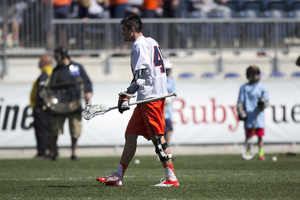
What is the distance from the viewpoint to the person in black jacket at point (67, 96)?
39.4ft

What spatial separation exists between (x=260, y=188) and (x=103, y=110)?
7.01ft

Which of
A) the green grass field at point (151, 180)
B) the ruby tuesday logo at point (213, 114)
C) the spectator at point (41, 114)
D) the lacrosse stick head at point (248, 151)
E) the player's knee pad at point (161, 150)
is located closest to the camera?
the green grass field at point (151, 180)

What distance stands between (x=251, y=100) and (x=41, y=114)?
497 centimetres

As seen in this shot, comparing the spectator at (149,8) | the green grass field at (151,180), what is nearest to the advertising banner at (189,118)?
the green grass field at (151,180)

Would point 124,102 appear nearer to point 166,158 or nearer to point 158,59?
point 158,59

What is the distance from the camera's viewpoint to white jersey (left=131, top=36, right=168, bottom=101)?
6633 mm

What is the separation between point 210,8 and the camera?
1894 centimetres

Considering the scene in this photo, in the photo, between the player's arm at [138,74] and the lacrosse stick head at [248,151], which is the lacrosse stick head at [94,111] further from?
the lacrosse stick head at [248,151]

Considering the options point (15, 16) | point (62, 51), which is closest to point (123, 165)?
point (62, 51)

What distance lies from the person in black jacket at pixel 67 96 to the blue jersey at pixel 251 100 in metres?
3.27

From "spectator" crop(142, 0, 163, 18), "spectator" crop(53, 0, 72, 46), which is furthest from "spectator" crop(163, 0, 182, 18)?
"spectator" crop(53, 0, 72, 46)

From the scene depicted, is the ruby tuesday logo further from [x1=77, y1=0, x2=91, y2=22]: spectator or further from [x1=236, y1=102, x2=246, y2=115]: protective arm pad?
[x1=77, y1=0, x2=91, y2=22]: spectator

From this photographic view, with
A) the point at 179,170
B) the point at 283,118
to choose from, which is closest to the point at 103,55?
the point at 283,118

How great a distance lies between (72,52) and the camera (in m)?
16.6
